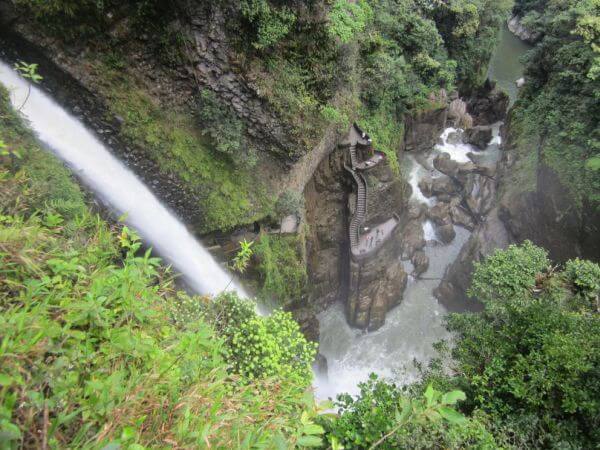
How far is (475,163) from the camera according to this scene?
20781 millimetres

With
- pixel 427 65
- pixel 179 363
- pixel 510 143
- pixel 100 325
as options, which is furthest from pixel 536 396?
pixel 510 143

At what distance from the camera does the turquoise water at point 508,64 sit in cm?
2638

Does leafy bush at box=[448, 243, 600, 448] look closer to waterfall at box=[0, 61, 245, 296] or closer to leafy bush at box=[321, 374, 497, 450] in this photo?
leafy bush at box=[321, 374, 497, 450]

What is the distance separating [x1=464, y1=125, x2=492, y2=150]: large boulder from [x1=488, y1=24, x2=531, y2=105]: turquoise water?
198 inches

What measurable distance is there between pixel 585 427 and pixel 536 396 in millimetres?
699

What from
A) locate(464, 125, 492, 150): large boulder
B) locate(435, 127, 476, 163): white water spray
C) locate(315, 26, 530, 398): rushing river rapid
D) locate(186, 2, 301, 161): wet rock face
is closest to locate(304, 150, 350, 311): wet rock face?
locate(315, 26, 530, 398): rushing river rapid

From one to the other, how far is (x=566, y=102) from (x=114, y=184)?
1883 cm

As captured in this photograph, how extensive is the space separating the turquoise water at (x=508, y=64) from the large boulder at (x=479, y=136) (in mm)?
5022

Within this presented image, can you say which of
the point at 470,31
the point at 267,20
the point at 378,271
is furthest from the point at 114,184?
the point at 470,31

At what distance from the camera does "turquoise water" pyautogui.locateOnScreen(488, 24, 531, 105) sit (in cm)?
2638

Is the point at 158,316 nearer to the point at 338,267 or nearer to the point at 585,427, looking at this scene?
the point at 585,427

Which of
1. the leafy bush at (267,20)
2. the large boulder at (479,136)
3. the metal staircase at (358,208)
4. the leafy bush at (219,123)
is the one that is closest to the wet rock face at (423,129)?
the large boulder at (479,136)

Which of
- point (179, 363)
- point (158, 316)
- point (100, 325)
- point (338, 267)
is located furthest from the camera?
point (338, 267)

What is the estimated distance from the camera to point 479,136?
22.0 m
